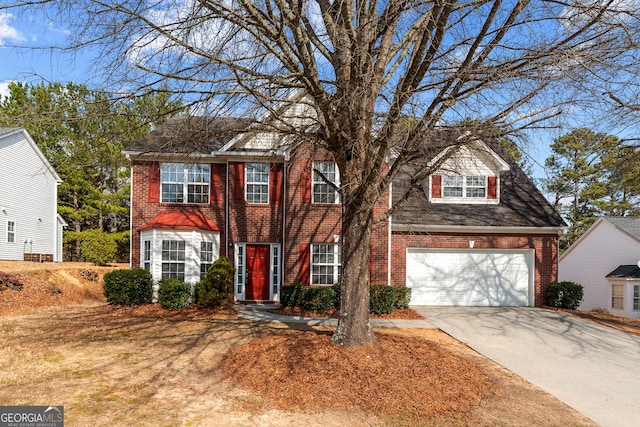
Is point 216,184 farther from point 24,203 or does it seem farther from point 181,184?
point 24,203

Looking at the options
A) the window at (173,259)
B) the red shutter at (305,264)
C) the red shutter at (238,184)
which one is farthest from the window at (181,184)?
the red shutter at (305,264)

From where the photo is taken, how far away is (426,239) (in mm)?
16016

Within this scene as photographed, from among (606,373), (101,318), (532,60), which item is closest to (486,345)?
(606,373)

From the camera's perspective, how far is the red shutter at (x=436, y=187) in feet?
56.7

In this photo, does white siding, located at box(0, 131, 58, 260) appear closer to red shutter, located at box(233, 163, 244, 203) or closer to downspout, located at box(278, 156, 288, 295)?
red shutter, located at box(233, 163, 244, 203)

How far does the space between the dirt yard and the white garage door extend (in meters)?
5.74

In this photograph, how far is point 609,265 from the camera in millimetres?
22469

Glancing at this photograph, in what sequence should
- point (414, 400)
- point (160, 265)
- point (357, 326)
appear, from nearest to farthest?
point (414, 400) < point (357, 326) < point (160, 265)

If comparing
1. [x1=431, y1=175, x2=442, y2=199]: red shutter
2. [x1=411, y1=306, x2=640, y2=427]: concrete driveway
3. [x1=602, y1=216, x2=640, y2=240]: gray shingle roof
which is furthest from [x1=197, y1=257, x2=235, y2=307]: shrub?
[x1=602, y1=216, x2=640, y2=240]: gray shingle roof

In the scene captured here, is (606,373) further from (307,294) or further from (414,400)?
(307,294)

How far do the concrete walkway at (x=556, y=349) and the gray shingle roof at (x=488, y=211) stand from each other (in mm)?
3066

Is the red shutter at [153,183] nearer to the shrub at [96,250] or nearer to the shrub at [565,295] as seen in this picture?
the shrub at [96,250]

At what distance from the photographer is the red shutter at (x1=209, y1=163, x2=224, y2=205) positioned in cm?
1612

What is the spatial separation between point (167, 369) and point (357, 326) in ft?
11.0
